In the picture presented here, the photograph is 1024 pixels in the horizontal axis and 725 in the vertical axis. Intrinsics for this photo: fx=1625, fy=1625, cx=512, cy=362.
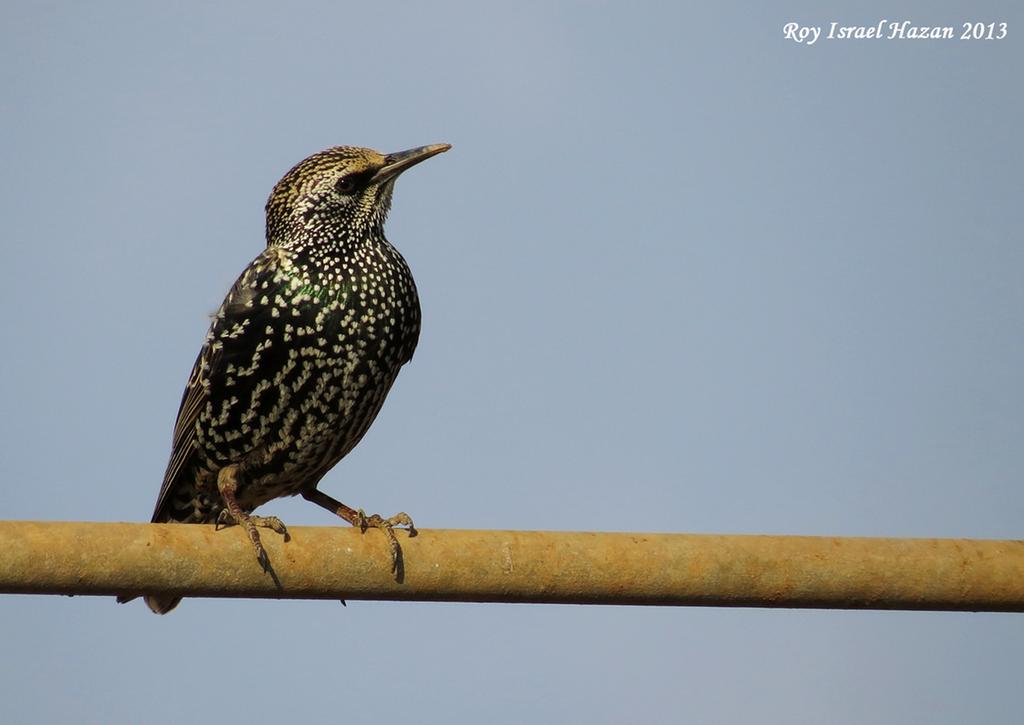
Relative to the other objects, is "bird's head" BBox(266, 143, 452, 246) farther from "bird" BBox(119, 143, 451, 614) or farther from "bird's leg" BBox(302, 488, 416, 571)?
"bird's leg" BBox(302, 488, 416, 571)

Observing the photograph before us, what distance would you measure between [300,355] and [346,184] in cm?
95

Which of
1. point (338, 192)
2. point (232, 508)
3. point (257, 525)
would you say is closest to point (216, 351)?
point (232, 508)

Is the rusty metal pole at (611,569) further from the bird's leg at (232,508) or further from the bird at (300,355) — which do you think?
the bird at (300,355)

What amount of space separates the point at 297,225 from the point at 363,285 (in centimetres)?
49

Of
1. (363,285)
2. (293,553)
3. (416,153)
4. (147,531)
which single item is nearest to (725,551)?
(293,553)

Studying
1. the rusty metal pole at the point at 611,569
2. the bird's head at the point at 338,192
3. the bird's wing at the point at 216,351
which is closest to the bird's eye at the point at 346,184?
the bird's head at the point at 338,192

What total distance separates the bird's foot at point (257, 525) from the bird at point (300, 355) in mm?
20

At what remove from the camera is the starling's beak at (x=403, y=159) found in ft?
22.4

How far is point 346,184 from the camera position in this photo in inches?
273

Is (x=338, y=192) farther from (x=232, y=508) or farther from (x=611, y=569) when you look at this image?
(x=611, y=569)

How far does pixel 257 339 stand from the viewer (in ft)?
20.9

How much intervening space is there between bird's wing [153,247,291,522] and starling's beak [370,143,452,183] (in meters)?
0.57

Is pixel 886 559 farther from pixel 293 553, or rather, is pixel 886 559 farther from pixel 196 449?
pixel 196 449

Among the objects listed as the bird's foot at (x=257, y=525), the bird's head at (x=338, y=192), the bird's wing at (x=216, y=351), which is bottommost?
the bird's foot at (x=257, y=525)
